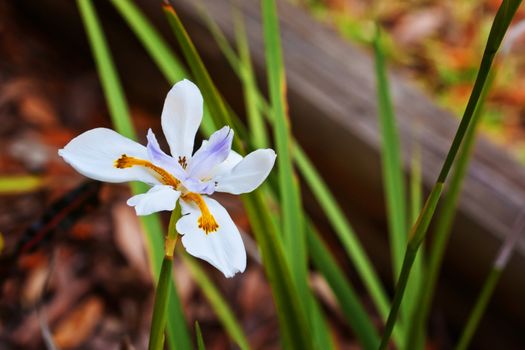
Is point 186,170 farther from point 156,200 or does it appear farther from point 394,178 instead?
point 394,178

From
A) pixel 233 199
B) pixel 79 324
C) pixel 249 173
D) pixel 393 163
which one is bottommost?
pixel 79 324

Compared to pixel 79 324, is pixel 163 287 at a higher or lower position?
higher

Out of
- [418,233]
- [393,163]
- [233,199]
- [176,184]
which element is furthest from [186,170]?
[233,199]

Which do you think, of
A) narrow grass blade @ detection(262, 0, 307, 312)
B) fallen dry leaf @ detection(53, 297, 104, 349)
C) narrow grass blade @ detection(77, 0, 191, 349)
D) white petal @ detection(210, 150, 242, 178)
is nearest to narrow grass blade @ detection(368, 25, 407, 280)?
narrow grass blade @ detection(262, 0, 307, 312)

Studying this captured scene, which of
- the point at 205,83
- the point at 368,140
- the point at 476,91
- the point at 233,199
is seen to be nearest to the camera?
the point at 476,91

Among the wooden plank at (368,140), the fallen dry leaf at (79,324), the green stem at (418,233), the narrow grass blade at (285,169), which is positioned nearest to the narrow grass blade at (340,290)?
the narrow grass blade at (285,169)

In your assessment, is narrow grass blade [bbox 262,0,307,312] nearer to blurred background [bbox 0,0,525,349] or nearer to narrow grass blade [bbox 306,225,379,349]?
narrow grass blade [bbox 306,225,379,349]

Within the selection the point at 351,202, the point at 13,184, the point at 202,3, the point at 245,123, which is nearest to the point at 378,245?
the point at 351,202
